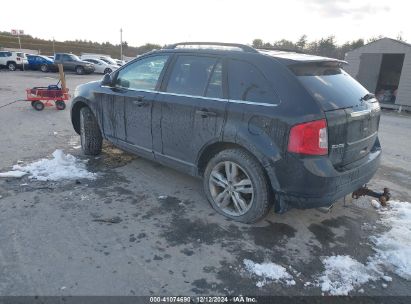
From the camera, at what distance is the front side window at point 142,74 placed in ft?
14.4

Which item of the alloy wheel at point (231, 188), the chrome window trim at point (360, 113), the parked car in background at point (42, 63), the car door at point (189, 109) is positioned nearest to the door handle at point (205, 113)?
the car door at point (189, 109)

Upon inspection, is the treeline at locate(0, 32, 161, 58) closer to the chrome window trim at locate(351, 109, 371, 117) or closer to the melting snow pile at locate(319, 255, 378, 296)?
the chrome window trim at locate(351, 109, 371, 117)

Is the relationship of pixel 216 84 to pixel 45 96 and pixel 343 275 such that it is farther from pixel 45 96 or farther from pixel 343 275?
pixel 45 96

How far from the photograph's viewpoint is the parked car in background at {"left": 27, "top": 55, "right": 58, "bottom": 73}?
1084 inches

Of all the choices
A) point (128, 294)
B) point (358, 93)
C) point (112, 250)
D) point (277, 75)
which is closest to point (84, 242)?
point (112, 250)

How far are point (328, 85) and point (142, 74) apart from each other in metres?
2.43

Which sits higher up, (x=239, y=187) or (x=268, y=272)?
(x=239, y=187)

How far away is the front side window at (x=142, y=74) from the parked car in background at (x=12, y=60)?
26.5 metres

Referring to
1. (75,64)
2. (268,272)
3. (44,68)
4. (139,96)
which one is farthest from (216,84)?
(44,68)

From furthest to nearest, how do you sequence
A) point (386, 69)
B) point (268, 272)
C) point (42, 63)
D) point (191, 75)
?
1. point (42, 63)
2. point (386, 69)
3. point (191, 75)
4. point (268, 272)

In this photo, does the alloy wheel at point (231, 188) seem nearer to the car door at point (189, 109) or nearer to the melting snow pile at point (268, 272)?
the car door at point (189, 109)

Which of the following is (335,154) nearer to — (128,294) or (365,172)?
(365,172)

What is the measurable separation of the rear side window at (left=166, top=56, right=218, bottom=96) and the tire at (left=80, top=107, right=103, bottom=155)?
191 centimetres

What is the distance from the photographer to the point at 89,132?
551 cm
